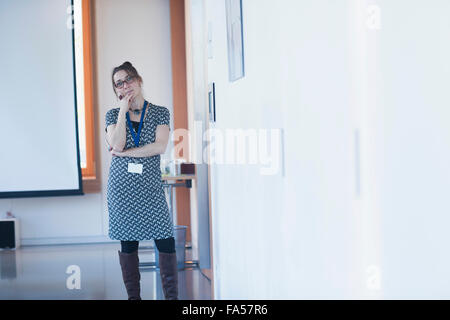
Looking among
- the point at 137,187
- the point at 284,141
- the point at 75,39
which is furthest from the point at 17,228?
the point at 284,141

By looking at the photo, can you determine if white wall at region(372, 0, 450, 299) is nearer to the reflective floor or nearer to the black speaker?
the reflective floor

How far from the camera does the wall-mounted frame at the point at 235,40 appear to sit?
2076 millimetres

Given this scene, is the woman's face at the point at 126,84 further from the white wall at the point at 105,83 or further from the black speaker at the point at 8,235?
the black speaker at the point at 8,235

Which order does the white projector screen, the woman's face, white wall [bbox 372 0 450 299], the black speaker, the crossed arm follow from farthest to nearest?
1. the white projector screen
2. the black speaker
3. the woman's face
4. the crossed arm
5. white wall [bbox 372 0 450 299]

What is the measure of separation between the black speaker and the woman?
3083 mm

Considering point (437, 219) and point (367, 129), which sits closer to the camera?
point (437, 219)

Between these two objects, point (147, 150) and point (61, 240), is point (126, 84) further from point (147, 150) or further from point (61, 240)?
point (61, 240)

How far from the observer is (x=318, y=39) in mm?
1255

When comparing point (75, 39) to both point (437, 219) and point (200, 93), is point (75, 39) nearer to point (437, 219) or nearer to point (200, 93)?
point (200, 93)

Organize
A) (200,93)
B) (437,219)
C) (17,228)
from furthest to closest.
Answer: (17,228) → (200,93) → (437,219)

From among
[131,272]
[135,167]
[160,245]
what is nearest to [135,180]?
[135,167]

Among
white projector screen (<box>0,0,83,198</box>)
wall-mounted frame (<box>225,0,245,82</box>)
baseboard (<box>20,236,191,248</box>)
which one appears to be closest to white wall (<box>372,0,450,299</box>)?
wall-mounted frame (<box>225,0,245,82</box>)

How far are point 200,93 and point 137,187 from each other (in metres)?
1.40

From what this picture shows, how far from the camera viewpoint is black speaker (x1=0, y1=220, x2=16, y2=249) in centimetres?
562
